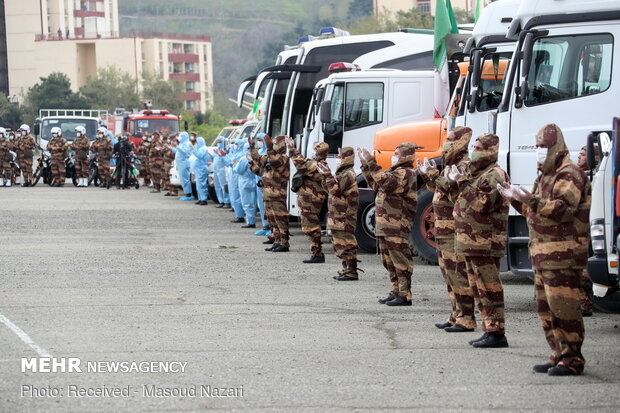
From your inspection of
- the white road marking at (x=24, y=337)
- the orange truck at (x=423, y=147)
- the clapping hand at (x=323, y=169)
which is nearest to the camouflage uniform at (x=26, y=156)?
the orange truck at (x=423, y=147)

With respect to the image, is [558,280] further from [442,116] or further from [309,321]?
[442,116]

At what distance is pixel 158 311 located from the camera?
11617mm

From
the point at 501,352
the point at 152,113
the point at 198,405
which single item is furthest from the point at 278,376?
the point at 152,113

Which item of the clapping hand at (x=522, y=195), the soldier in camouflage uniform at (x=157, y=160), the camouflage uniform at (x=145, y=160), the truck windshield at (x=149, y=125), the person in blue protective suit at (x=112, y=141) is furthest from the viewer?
the truck windshield at (x=149, y=125)

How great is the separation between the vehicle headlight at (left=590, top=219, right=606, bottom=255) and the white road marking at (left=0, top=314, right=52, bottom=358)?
421 cm

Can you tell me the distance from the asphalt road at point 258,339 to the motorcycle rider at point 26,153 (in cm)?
1979

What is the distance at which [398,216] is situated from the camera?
12.1 metres

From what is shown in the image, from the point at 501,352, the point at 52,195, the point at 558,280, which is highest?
the point at 558,280

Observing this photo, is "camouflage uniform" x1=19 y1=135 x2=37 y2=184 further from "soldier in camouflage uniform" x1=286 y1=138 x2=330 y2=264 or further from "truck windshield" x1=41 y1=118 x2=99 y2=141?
"soldier in camouflage uniform" x1=286 y1=138 x2=330 y2=264

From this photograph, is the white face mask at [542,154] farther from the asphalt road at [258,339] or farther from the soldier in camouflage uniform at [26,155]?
the soldier in camouflage uniform at [26,155]

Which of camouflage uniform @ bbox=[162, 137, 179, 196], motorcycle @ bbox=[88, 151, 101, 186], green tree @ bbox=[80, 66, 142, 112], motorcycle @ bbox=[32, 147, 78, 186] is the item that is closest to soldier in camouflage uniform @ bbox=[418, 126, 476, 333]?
camouflage uniform @ bbox=[162, 137, 179, 196]

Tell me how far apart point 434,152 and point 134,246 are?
5.07m

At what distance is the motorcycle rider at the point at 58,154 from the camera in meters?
36.9

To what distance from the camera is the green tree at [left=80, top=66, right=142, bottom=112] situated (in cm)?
10419
